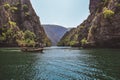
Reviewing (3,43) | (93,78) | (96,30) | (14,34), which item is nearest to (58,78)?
(93,78)

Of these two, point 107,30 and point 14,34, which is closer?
point 107,30

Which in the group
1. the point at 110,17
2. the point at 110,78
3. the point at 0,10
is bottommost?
the point at 110,78

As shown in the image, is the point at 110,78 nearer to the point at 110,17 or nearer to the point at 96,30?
the point at 110,17

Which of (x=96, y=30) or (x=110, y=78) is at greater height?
(x=96, y=30)

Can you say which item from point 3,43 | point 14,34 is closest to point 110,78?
point 3,43

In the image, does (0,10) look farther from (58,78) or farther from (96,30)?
(58,78)

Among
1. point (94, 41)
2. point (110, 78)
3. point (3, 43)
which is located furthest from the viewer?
point (3, 43)

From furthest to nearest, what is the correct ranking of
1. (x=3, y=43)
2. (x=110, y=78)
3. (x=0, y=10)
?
(x=0, y=10) → (x=3, y=43) → (x=110, y=78)

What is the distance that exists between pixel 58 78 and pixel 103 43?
123 meters

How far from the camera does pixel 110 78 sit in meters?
35.9

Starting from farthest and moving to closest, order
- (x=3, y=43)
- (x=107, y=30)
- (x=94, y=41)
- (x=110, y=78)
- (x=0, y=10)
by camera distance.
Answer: (x=0, y=10)
(x=3, y=43)
(x=94, y=41)
(x=107, y=30)
(x=110, y=78)

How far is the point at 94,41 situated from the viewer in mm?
166000

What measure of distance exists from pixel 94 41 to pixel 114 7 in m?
29.9

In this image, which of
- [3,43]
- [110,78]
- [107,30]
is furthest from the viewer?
[3,43]
